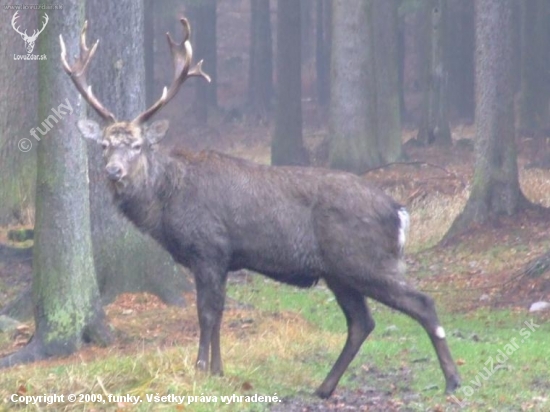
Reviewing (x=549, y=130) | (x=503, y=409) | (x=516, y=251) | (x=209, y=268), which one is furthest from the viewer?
(x=549, y=130)

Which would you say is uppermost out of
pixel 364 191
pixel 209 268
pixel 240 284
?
pixel 364 191

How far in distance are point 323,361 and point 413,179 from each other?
11864 millimetres

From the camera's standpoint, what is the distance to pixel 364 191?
959 cm

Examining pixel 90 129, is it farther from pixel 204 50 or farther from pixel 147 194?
pixel 204 50

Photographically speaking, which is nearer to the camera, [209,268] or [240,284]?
[209,268]

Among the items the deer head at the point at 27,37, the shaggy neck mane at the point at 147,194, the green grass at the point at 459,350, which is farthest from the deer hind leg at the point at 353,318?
the deer head at the point at 27,37

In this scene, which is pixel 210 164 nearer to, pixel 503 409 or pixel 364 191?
pixel 364 191

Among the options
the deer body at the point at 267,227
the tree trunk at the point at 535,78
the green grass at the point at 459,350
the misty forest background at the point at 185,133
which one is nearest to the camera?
the green grass at the point at 459,350

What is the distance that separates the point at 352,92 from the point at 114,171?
1476 centimetres

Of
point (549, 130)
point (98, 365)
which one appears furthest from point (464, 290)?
point (549, 130)

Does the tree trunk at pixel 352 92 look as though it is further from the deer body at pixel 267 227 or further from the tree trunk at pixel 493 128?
the deer body at pixel 267 227

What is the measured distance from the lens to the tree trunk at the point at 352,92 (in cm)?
2319

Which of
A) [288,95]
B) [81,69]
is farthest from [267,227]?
[288,95]

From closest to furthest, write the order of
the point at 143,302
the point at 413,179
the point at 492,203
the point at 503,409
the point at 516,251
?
1. the point at 503,409
2. the point at 143,302
3. the point at 516,251
4. the point at 492,203
5. the point at 413,179
